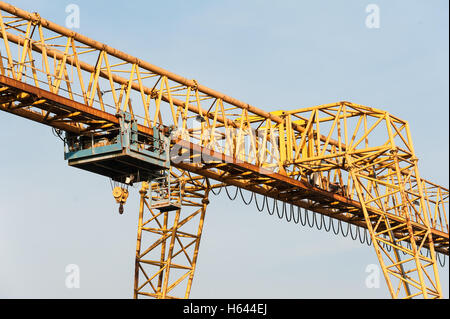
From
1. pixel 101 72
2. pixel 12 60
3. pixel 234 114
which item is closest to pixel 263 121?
pixel 234 114

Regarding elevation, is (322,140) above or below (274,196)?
above

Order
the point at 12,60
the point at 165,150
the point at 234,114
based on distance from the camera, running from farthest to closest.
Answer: the point at 234,114 < the point at 165,150 < the point at 12,60

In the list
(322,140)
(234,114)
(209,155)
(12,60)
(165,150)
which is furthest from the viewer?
(322,140)

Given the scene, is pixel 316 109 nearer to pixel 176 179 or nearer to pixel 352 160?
pixel 352 160

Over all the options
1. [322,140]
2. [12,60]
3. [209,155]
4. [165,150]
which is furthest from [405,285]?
[12,60]

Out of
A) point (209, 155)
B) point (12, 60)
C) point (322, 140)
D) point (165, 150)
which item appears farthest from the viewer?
point (322, 140)

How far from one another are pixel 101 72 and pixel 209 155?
6127 millimetres

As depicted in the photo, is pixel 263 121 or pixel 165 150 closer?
pixel 165 150

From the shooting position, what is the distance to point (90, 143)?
39875 millimetres

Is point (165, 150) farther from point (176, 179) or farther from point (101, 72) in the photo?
point (176, 179)

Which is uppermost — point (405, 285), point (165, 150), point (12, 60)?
point (12, 60)

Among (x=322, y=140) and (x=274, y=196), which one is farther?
(x=322, y=140)

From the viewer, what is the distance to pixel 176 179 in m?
50.3

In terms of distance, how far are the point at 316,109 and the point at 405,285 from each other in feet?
33.6
